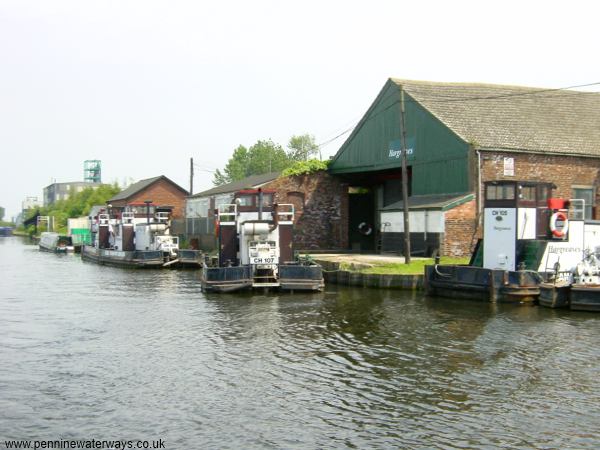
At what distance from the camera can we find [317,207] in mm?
42406

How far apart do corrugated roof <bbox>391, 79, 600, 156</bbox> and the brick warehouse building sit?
2.6 inches

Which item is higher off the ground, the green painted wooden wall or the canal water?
the green painted wooden wall

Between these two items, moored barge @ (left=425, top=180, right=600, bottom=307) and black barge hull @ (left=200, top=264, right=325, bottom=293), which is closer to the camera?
moored barge @ (left=425, top=180, right=600, bottom=307)

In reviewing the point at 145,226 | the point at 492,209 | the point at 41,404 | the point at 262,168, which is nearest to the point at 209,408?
the point at 41,404

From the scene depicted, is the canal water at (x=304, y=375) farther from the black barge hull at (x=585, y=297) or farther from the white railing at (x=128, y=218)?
the white railing at (x=128, y=218)

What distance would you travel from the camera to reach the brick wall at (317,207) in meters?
41.8

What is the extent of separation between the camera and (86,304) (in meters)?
23.2

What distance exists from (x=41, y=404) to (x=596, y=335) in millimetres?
13274

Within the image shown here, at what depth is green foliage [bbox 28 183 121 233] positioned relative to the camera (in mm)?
92938

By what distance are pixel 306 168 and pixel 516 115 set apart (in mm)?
13579

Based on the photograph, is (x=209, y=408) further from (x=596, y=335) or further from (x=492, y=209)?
(x=492, y=209)

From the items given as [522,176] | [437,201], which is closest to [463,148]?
[437,201]

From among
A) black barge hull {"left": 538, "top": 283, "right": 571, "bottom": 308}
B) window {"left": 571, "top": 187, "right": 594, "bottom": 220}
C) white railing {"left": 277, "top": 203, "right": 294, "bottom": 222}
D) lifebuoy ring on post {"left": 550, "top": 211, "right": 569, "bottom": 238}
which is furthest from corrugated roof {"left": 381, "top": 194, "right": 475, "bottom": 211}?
black barge hull {"left": 538, "top": 283, "right": 571, "bottom": 308}

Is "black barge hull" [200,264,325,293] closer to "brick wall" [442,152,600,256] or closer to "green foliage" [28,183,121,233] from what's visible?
"brick wall" [442,152,600,256]
